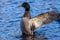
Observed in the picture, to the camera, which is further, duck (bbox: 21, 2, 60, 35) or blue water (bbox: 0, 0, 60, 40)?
blue water (bbox: 0, 0, 60, 40)

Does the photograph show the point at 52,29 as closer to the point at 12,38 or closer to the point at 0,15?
the point at 12,38

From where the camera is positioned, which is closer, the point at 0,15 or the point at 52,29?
the point at 52,29

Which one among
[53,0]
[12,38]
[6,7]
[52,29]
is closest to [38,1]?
[53,0]

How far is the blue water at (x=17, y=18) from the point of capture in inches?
461

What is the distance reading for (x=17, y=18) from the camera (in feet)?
43.1

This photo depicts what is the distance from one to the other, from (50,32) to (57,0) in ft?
13.0

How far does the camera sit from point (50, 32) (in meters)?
11.9

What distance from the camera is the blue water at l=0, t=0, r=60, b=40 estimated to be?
11703 millimetres

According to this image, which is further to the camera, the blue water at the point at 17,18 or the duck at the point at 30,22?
the blue water at the point at 17,18

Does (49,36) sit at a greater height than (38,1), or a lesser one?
lesser

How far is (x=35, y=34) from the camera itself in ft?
38.5

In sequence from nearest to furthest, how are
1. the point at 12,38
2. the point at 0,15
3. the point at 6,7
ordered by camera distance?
the point at 12,38
the point at 0,15
the point at 6,7

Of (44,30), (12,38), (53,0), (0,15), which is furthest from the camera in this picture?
(53,0)

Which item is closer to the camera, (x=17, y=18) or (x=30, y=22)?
(x=30, y=22)
